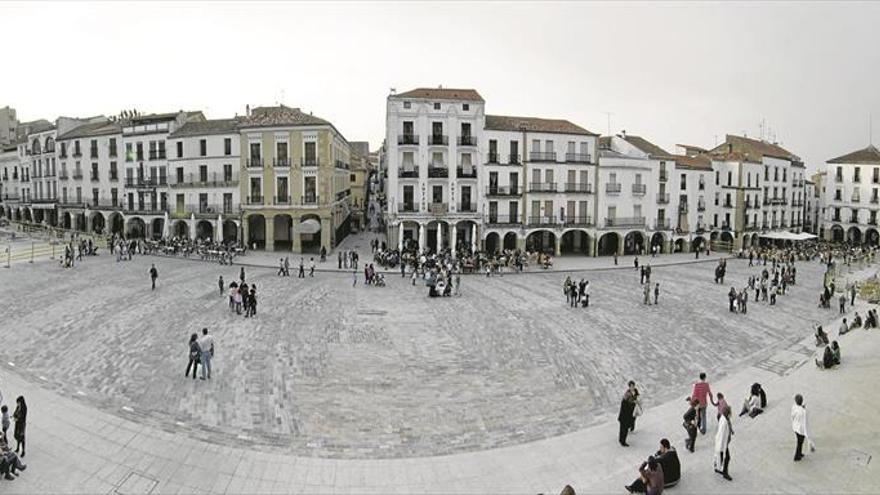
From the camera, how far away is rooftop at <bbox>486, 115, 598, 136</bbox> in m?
44.8

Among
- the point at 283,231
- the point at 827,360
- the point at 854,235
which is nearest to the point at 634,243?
the point at 283,231

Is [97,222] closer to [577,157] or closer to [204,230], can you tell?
[204,230]

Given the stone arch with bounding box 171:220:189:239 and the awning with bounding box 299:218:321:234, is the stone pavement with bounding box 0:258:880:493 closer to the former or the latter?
the awning with bounding box 299:218:321:234

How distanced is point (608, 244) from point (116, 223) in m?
48.3

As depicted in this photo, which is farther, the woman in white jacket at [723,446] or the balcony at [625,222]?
the balcony at [625,222]

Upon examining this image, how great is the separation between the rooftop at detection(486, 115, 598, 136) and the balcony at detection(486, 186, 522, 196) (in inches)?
181

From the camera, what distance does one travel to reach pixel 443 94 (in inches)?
1724

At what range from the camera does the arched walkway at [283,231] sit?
48.5 meters

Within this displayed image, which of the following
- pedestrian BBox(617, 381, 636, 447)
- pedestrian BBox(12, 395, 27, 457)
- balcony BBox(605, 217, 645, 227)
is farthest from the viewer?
balcony BBox(605, 217, 645, 227)

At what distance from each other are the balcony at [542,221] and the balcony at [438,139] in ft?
31.1

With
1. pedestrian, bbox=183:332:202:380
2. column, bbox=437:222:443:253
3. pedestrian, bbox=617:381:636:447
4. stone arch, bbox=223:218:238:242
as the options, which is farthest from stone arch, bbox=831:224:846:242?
pedestrian, bbox=183:332:202:380

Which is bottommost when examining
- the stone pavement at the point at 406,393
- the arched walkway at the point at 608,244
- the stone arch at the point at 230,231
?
the stone pavement at the point at 406,393

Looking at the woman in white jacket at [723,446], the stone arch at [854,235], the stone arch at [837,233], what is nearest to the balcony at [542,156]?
→ the woman in white jacket at [723,446]

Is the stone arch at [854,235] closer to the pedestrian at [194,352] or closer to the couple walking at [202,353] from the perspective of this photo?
the couple walking at [202,353]
